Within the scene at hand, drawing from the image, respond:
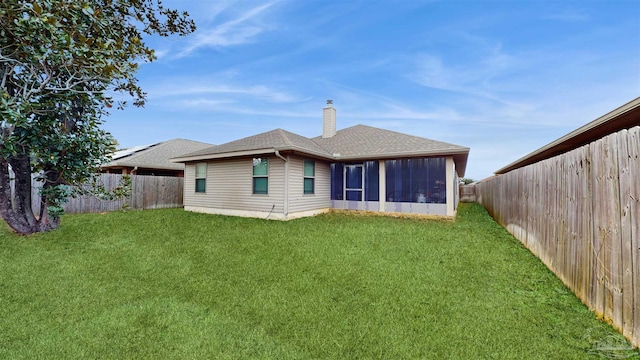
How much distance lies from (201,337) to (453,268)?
4.47m

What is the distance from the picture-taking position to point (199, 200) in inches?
531

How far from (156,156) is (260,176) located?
10.9 meters

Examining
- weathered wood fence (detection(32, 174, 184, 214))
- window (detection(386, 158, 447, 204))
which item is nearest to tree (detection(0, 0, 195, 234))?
weathered wood fence (detection(32, 174, 184, 214))

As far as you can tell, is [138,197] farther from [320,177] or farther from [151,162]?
[320,177]

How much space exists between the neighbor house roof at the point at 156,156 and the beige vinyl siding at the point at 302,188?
9.88 meters

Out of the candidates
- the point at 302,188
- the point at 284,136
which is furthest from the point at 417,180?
the point at 284,136

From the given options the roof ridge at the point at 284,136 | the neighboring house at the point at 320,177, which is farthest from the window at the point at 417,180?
the roof ridge at the point at 284,136

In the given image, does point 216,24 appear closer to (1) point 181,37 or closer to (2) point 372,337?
(1) point 181,37

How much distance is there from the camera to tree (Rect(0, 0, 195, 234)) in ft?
15.6

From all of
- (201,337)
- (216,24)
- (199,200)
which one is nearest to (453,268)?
(201,337)

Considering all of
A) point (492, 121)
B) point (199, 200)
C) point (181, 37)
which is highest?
point (181, 37)

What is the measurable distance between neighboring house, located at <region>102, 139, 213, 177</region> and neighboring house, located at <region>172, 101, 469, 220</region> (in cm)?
433

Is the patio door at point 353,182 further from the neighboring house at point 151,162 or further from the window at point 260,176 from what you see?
the neighboring house at point 151,162

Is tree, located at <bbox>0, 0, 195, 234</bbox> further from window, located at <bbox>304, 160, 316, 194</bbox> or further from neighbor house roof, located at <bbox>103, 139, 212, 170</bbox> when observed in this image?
neighbor house roof, located at <bbox>103, 139, 212, 170</bbox>
